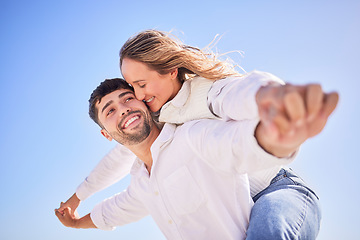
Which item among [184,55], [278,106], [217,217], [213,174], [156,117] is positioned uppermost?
[184,55]

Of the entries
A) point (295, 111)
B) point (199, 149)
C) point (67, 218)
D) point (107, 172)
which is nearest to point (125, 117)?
point (199, 149)

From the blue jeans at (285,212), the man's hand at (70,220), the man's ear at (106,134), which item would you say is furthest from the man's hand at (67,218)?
the blue jeans at (285,212)

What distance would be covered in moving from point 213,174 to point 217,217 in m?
0.37

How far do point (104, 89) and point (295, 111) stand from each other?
275cm

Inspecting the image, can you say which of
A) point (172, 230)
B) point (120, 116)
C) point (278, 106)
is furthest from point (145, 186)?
point (278, 106)

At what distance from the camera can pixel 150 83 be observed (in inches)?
127

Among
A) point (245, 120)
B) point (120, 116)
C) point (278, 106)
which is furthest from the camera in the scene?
point (120, 116)

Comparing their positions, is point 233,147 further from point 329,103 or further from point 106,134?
point 106,134

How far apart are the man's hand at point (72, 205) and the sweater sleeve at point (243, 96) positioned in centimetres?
299

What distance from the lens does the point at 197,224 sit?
287cm

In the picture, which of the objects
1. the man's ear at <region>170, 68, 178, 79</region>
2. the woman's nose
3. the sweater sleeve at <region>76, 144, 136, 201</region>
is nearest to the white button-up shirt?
the woman's nose

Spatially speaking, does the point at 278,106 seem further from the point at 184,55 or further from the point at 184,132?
the point at 184,55

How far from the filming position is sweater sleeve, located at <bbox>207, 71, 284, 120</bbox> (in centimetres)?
184

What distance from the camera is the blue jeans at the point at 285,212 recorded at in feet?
8.13
